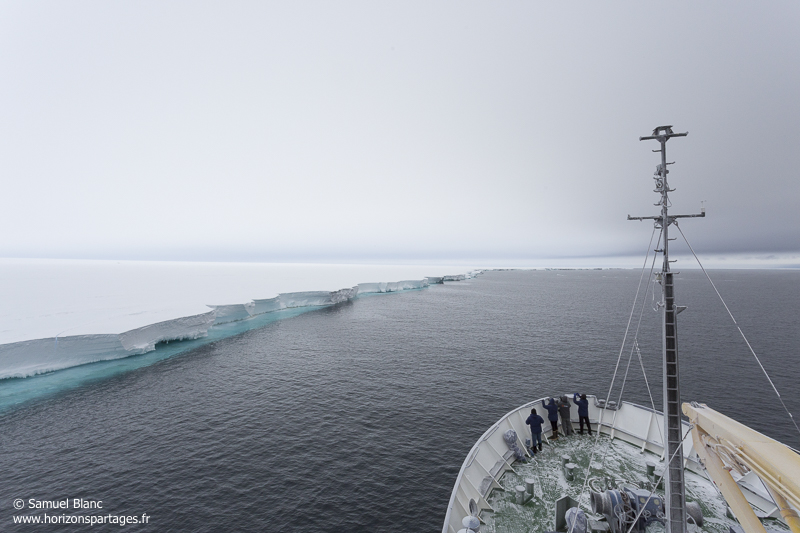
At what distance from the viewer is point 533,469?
15.4 meters

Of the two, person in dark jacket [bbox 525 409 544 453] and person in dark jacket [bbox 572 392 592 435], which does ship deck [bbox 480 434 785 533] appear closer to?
person in dark jacket [bbox 525 409 544 453]

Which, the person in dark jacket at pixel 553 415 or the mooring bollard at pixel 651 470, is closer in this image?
the mooring bollard at pixel 651 470

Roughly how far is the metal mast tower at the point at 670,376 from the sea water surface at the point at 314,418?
1071 cm

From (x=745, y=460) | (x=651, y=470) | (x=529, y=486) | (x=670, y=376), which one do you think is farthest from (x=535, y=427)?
(x=745, y=460)

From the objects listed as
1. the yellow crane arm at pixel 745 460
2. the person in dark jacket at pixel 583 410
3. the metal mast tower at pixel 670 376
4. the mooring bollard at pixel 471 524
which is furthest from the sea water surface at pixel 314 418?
the yellow crane arm at pixel 745 460

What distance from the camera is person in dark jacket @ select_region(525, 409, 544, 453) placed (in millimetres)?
16323

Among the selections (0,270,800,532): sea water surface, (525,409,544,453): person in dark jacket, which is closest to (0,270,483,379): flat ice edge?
(0,270,800,532): sea water surface

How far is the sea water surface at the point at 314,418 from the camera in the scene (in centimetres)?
1720

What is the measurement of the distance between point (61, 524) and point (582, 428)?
27.8 meters

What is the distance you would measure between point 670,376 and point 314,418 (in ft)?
78.9

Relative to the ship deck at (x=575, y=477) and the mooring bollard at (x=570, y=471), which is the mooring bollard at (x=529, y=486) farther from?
the mooring bollard at (x=570, y=471)

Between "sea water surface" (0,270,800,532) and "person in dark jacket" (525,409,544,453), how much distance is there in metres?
5.79

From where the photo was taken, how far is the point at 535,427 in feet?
54.1

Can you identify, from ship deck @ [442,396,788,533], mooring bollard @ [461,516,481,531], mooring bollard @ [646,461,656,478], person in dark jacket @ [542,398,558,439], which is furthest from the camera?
person in dark jacket @ [542,398,558,439]
